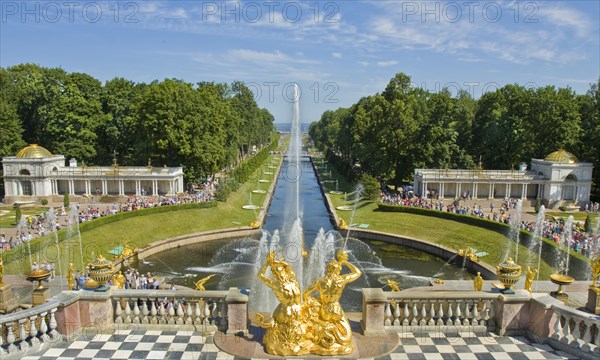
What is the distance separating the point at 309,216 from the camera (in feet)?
175

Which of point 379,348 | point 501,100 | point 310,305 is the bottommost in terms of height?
point 379,348

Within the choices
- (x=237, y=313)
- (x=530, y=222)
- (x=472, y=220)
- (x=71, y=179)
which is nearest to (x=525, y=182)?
(x=530, y=222)

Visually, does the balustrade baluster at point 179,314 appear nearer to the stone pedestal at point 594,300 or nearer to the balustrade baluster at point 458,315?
the balustrade baluster at point 458,315

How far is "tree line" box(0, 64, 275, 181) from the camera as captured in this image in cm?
5606

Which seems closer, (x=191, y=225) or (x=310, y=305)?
(x=310, y=305)

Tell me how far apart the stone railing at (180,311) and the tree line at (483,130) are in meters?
51.1

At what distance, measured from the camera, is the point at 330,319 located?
11.5 m

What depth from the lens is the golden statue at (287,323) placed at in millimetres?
11336

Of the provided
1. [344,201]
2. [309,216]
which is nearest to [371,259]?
[309,216]

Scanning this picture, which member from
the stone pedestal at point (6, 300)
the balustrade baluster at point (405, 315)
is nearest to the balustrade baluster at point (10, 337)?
the stone pedestal at point (6, 300)

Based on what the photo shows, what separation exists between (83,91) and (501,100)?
55906 millimetres

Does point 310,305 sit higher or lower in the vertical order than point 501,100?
lower

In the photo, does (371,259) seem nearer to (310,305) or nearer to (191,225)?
(191,225)

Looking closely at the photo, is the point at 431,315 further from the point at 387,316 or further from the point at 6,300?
the point at 6,300
